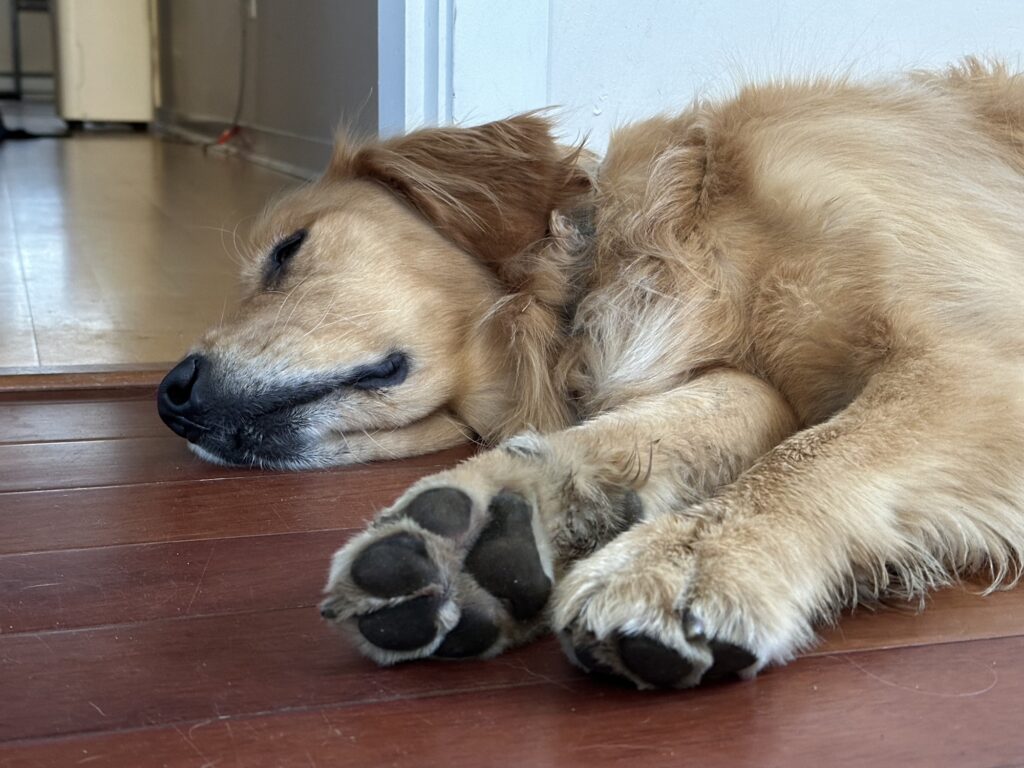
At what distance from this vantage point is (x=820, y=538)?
1154 millimetres

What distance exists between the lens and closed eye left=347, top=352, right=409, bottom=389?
1.81 m

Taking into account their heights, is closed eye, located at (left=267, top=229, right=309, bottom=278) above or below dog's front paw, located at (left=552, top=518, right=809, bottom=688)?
above

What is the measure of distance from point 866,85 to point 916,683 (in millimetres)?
1222

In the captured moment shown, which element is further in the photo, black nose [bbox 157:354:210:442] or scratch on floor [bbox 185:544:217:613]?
black nose [bbox 157:354:210:442]

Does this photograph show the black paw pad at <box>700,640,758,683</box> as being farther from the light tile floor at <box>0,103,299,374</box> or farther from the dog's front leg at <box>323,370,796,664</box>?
the light tile floor at <box>0,103,299,374</box>

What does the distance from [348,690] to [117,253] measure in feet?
10.9

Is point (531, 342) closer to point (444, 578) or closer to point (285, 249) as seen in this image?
point (285, 249)

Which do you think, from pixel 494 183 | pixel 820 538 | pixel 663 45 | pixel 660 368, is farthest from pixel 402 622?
pixel 663 45

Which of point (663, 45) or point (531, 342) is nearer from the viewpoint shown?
point (531, 342)

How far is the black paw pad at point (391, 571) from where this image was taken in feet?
3.33

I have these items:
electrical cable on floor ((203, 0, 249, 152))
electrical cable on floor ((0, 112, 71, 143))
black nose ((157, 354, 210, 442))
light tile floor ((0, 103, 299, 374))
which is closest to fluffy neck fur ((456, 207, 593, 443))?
black nose ((157, 354, 210, 442))

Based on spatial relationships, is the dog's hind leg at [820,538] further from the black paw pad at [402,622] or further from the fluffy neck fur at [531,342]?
the fluffy neck fur at [531,342]

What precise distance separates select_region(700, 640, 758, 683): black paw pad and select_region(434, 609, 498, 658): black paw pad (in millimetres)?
218

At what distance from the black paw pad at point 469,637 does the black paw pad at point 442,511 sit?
9 centimetres
